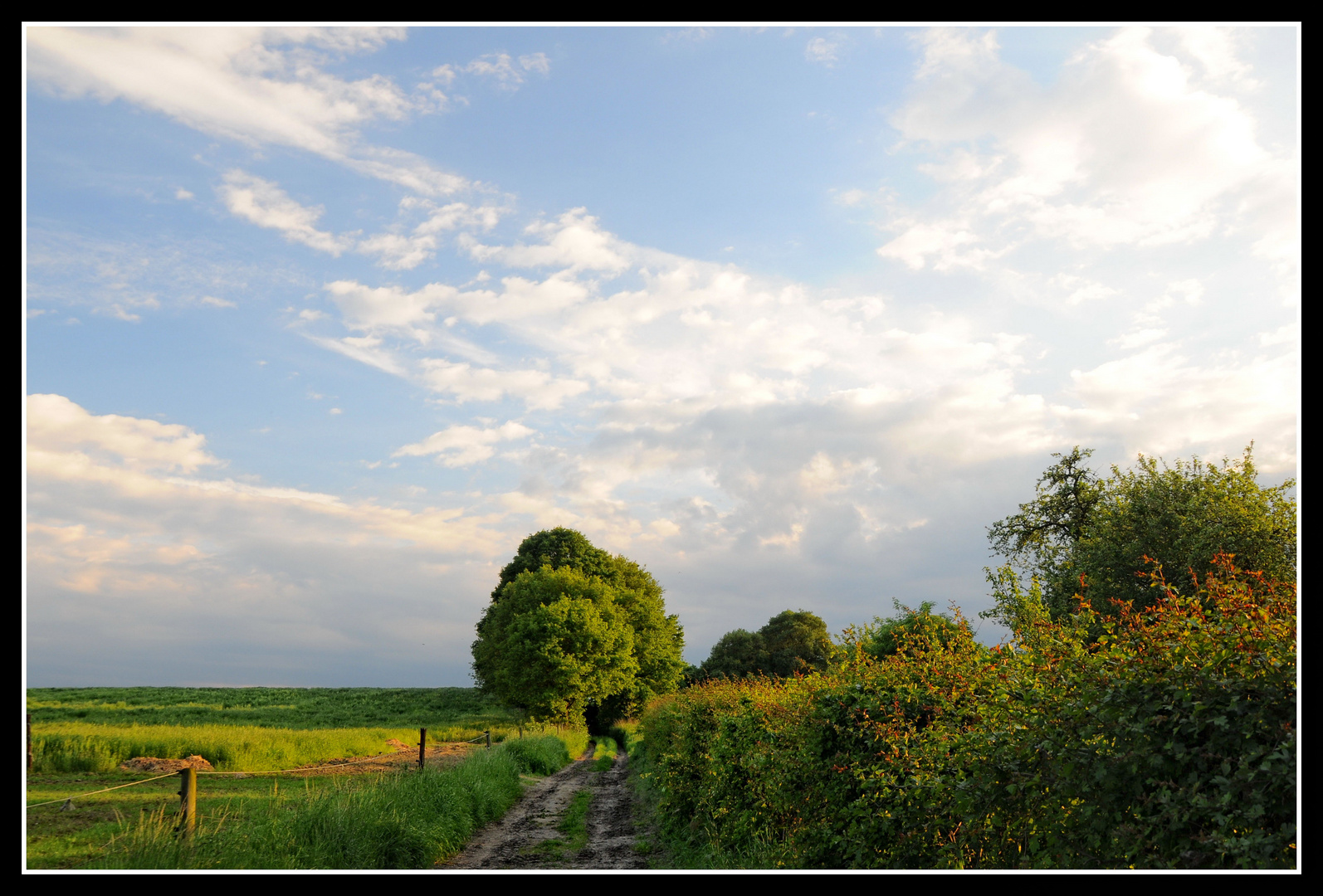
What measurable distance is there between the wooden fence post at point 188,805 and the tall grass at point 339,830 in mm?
104

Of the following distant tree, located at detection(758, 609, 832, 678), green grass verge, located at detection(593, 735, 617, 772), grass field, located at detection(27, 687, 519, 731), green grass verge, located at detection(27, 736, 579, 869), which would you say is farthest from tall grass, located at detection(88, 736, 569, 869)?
distant tree, located at detection(758, 609, 832, 678)

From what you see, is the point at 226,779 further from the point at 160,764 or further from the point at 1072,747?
the point at 1072,747

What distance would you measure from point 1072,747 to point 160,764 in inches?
871

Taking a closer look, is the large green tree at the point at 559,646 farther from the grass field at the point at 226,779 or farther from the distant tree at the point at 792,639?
the distant tree at the point at 792,639

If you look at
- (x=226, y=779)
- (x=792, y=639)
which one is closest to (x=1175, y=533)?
(x=226, y=779)

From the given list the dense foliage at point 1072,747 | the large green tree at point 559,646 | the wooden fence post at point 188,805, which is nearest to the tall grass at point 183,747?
the large green tree at point 559,646

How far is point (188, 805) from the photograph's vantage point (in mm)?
7855

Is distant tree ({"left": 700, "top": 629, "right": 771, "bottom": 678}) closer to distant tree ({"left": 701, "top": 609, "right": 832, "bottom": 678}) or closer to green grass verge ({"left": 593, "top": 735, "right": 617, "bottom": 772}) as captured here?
distant tree ({"left": 701, "top": 609, "right": 832, "bottom": 678})

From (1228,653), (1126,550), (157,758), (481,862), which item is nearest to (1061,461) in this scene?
(1126,550)

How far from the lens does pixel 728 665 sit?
5703cm

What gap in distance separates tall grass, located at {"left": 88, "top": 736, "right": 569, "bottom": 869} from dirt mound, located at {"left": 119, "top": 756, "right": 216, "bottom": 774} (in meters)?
8.14

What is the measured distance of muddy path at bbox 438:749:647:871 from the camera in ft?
36.1

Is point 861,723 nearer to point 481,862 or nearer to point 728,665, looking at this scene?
point 481,862
